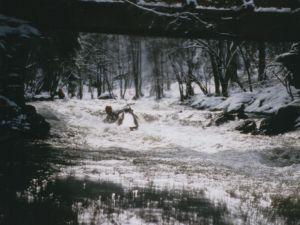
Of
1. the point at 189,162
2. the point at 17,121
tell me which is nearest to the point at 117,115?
the point at 17,121

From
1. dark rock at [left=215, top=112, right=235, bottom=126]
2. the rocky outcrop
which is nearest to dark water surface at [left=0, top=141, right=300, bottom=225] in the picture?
the rocky outcrop

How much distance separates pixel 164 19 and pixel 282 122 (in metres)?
7.41

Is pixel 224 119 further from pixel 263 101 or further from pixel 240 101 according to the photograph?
pixel 240 101

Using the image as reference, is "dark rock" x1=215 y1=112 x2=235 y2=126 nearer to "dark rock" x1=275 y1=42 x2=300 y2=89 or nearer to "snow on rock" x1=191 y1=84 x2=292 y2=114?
"snow on rock" x1=191 y1=84 x2=292 y2=114

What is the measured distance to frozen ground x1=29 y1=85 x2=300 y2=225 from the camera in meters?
6.91

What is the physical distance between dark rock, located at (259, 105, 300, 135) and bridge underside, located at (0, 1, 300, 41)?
489cm

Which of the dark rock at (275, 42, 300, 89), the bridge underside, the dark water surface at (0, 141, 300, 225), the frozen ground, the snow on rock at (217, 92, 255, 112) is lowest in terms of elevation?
the frozen ground

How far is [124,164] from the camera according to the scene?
10.1 metres

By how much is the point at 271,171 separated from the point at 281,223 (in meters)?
4.87

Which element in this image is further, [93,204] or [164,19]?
[164,19]

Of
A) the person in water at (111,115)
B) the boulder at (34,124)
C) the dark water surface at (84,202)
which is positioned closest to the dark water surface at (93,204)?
the dark water surface at (84,202)

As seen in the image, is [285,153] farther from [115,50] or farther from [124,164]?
[115,50]

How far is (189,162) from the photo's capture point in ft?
37.3

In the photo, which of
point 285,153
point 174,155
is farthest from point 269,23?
point 174,155
